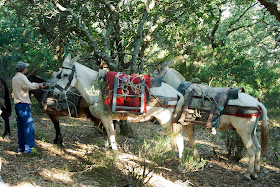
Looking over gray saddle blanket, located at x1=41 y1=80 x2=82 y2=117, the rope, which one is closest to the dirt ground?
gray saddle blanket, located at x1=41 y1=80 x2=82 y2=117

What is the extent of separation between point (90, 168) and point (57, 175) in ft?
2.31

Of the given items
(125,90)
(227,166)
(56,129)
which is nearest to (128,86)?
(125,90)

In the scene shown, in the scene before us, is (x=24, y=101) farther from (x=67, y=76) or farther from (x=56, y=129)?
(x=56, y=129)

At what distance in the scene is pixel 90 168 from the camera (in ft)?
13.3

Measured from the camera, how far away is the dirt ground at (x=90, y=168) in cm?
417

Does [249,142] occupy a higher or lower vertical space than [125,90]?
lower

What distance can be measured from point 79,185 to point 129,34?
5.41 m

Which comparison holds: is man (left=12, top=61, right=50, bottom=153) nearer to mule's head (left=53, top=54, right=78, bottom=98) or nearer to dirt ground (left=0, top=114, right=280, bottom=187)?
dirt ground (left=0, top=114, right=280, bottom=187)

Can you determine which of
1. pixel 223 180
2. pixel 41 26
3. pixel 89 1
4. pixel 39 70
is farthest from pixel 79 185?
pixel 39 70

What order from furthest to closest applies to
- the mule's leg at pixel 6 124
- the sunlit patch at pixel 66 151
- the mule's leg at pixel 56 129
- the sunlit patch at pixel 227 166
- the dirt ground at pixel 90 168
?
the mule's leg at pixel 6 124, the mule's leg at pixel 56 129, the sunlit patch at pixel 227 166, the sunlit patch at pixel 66 151, the dirt ground at pixel 90 168

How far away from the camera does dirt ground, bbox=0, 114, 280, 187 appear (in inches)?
164

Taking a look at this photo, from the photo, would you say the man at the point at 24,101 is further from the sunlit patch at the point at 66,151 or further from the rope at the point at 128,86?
the rope at the point at 128,86

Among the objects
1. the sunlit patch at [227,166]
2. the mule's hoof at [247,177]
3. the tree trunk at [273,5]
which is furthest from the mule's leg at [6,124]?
the tree trunk at [273,5]

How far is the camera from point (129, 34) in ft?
26.9
